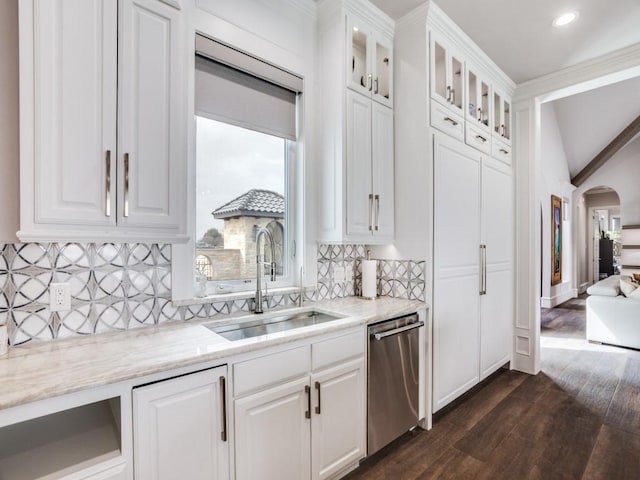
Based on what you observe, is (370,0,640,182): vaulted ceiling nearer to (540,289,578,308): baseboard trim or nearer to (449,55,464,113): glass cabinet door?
(449,55,464,113): glass cabinet door

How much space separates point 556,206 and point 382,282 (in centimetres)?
611

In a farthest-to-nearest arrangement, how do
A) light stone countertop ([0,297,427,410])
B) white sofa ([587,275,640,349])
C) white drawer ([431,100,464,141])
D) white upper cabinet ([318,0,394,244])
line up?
1. white sofa ([587,275,640,349])
2. white drawer ([431,100,464,141])
3. white upper cabinet ([318,0,394,244])
4. light stone countertop ([0,297,427,410])

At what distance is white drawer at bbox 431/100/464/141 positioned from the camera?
2.43 m

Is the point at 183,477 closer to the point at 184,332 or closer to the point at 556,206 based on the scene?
the point at 184,332

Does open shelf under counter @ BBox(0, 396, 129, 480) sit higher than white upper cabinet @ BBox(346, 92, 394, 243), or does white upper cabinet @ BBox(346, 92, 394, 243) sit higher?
white upper cabinet @ BBox(346, 92, 394, 243)

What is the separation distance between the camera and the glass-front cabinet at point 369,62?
2254 mm

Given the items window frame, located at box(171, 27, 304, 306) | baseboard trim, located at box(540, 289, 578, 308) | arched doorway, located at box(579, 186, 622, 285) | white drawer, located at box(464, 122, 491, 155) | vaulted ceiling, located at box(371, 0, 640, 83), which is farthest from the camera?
arched doorway, located at box(579, 186, 622, 285)

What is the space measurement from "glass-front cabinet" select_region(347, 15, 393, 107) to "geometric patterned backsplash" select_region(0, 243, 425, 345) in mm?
1676

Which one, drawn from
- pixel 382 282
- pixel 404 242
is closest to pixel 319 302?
pixel 382 282

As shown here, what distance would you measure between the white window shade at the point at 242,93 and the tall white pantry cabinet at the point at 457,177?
0.88 m

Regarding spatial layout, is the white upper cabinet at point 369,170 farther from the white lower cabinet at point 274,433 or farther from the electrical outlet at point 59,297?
the electrical outlet at point 59,297

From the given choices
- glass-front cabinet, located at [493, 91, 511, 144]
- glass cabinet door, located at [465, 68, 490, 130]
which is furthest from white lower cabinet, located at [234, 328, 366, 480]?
glass-front cabinet, located at [493, 91, 511, 144]

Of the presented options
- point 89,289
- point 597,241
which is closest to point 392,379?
point 89,289

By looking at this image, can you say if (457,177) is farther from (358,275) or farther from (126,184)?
(126,184)
